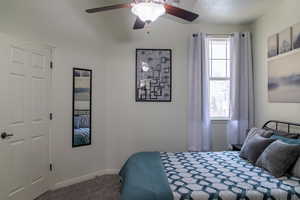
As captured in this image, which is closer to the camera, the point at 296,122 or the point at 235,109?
the point at 296,122

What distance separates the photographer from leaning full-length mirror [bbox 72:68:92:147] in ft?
10.9

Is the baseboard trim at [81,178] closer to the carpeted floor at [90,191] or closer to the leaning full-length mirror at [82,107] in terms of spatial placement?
the carpeted floor at [90,191]

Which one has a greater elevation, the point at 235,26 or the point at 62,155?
the point at 235,26

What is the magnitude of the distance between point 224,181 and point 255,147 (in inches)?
33.9

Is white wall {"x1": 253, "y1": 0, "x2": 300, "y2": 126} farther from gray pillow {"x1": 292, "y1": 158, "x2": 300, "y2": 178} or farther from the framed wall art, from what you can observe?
gray pillow {"x1": 292, "y1": 158, "x2": 300, "y2": 178}

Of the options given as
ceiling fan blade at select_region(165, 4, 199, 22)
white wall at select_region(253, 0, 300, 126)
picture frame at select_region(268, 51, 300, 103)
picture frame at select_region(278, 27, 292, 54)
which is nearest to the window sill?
white wall at select_region(253, 0, 300, 126)

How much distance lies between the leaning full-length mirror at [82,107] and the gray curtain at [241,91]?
2.61 metres

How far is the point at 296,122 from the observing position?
9.11 feet

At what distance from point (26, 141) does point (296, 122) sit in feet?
12.0

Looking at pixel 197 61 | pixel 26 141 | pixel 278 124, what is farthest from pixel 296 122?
pixel 26 141

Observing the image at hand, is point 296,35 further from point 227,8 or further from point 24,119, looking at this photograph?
point 24,119

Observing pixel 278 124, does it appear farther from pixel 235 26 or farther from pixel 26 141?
pixel 26 141

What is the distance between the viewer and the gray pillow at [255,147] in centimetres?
248

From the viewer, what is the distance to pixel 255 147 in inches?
99.9
